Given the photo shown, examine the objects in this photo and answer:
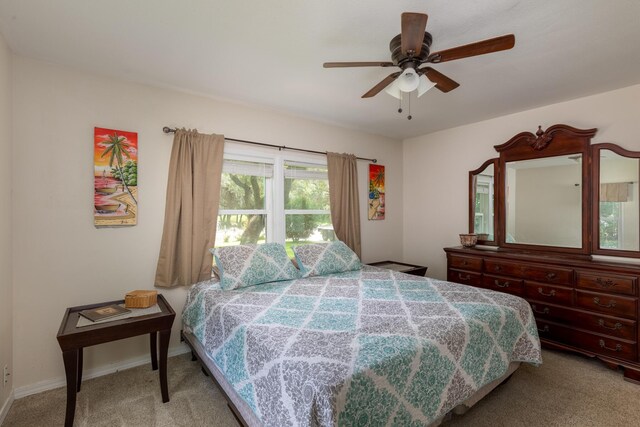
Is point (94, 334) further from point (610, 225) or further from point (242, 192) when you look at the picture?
point (610, 225)

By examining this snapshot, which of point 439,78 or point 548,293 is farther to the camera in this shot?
point 548,293

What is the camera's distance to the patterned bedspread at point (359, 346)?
1240 mm

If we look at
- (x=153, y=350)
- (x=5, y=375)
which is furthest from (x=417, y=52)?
(x=5, y=375)

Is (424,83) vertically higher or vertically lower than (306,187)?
higher

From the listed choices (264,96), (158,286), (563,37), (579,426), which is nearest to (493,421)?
(579,426)

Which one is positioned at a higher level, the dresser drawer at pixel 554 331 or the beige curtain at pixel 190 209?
the beige curtain at pixel 190 209

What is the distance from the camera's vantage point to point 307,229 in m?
3.69

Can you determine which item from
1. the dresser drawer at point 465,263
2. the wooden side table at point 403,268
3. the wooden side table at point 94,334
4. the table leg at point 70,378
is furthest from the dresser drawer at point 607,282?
the table leg at point 70,378

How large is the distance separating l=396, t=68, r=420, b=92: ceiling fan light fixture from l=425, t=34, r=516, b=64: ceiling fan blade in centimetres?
11

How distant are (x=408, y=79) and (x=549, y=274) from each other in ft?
7.56

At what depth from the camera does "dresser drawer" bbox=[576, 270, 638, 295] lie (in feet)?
7.64

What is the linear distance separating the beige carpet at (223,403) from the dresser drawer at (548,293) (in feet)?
1.83

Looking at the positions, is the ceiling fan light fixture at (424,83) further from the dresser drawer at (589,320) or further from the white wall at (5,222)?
the white wall at (5,222)

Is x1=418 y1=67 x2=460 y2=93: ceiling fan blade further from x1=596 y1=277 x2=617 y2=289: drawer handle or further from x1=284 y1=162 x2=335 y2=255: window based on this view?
x1=596 y1=277 x2=617 y2=289: drawer handle
